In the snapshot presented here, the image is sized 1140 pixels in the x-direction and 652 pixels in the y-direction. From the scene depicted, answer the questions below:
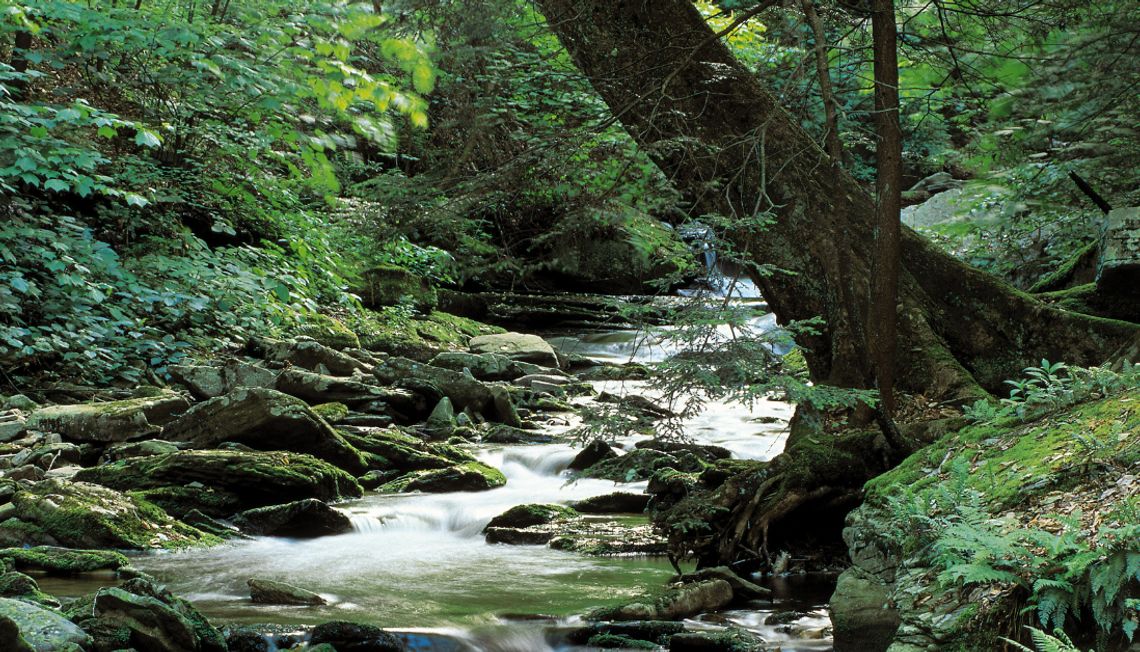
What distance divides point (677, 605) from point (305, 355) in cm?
822

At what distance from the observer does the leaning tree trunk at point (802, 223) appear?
22.0 feet

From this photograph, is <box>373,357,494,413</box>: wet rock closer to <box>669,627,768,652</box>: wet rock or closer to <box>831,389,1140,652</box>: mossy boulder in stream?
<box>669,627,768,652</box>: wet rock

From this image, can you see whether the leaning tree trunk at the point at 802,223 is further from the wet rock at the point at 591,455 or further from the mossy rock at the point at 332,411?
the mossy rock at the point at 332,411

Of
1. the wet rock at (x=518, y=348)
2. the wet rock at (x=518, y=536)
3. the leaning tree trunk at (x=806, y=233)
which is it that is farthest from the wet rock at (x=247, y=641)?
the wet rock at (x=518, y=348)

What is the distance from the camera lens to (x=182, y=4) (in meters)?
11.9

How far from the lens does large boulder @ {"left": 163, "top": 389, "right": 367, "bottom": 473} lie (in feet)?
29.1

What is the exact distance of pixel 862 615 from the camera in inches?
159

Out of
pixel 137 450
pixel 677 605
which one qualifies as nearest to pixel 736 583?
pixel 677 605

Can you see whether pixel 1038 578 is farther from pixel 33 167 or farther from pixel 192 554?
pixel 33 167

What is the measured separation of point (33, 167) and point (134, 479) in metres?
2.91

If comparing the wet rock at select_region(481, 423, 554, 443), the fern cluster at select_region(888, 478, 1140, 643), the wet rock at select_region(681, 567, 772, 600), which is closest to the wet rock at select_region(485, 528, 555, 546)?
the wet rock at select_region(681, 567, 772, 600)

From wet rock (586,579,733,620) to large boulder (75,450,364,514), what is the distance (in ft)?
12.8

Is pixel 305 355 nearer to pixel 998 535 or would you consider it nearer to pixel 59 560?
pixel 59 560

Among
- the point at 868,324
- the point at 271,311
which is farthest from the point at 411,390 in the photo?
the point at 868,324
